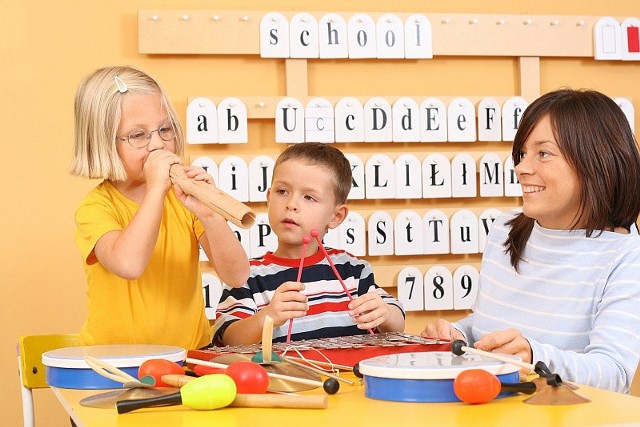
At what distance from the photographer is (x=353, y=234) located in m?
2.11

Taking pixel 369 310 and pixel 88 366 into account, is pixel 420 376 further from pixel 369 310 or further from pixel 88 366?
pixel 369 310

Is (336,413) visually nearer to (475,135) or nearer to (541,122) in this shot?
(541,122)

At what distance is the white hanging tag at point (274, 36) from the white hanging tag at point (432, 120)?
37 cm

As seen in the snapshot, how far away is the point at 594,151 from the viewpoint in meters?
1.28

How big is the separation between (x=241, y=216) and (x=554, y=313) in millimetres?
520

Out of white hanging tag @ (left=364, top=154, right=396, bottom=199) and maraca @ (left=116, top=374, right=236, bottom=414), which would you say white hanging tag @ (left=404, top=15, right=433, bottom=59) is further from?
maraca @ (left=116, top=374, right=236, bottom=414)

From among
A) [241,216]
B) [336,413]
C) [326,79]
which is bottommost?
[336,413]

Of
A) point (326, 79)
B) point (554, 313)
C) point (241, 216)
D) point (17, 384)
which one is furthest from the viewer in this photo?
point (326, 79)

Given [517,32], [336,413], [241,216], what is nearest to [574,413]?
[336,413]

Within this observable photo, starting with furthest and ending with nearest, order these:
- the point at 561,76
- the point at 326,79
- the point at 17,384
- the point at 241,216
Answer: the point at 561,76 → the point at 326,79 → the point at 17,384 → the point at 241,216

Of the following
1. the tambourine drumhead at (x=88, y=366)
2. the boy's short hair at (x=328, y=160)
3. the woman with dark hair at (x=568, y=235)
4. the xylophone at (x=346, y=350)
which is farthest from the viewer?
the boy's short hair at (x=328, y=160)

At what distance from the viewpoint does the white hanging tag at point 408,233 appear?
2.14m

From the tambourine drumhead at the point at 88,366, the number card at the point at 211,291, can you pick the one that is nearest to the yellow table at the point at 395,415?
the tambourine drumhead at the point at 88,366

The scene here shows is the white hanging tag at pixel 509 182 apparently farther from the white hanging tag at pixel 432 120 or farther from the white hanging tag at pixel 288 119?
the white hanging tag at pixel 288 119
